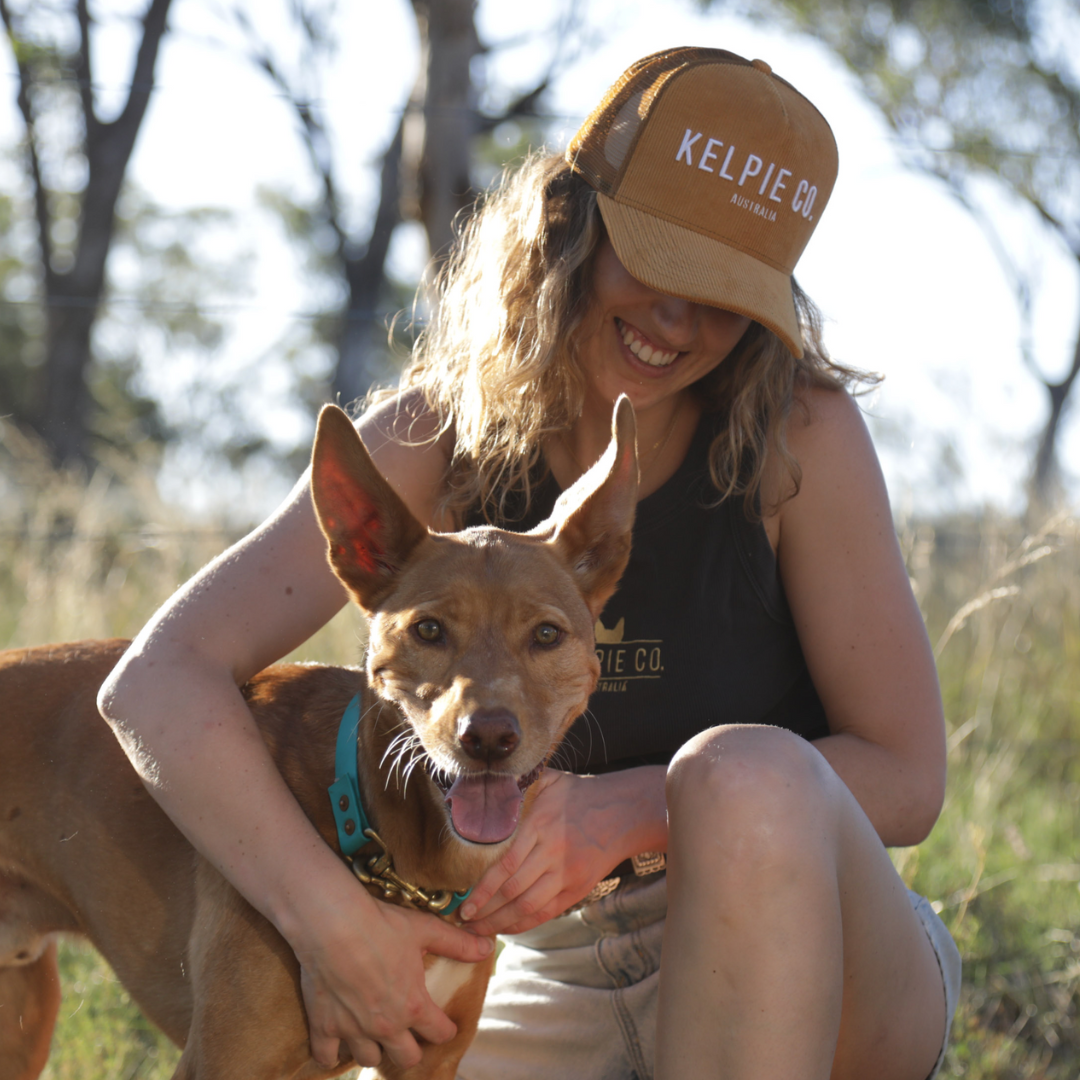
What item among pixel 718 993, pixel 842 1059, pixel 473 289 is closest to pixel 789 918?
pixel 718 993

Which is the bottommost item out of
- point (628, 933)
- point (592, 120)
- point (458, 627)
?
point (628, 933)

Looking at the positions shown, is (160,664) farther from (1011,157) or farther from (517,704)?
(1011,157)

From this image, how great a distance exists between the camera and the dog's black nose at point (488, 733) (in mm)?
1922

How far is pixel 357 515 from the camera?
2.25m

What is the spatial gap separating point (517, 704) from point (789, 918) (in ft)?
1.90

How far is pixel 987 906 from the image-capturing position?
13.0 ft

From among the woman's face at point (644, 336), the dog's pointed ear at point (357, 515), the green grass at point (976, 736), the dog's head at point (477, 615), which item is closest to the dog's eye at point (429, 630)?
the dog's head at point (477, 615)

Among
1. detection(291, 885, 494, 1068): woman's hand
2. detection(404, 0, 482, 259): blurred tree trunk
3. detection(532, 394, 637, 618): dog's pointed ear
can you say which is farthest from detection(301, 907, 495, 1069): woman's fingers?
detection(404, 0, 482, 259): blurred tree trunk

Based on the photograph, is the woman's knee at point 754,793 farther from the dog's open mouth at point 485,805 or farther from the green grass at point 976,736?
the green grass at point 976,736

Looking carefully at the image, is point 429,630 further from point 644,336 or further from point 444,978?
point 644,336

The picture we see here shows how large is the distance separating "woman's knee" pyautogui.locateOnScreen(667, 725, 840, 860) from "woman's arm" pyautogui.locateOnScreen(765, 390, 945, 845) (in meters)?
0.47

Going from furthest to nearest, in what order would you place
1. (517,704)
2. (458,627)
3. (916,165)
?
(916,165)
(458,627)
(517,704)

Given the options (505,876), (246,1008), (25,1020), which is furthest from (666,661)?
(25,1020)

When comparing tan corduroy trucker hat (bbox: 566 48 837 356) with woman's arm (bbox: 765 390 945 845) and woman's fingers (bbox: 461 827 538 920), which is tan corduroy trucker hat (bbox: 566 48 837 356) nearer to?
woman's arm (bbox: 765 390 945 845)
